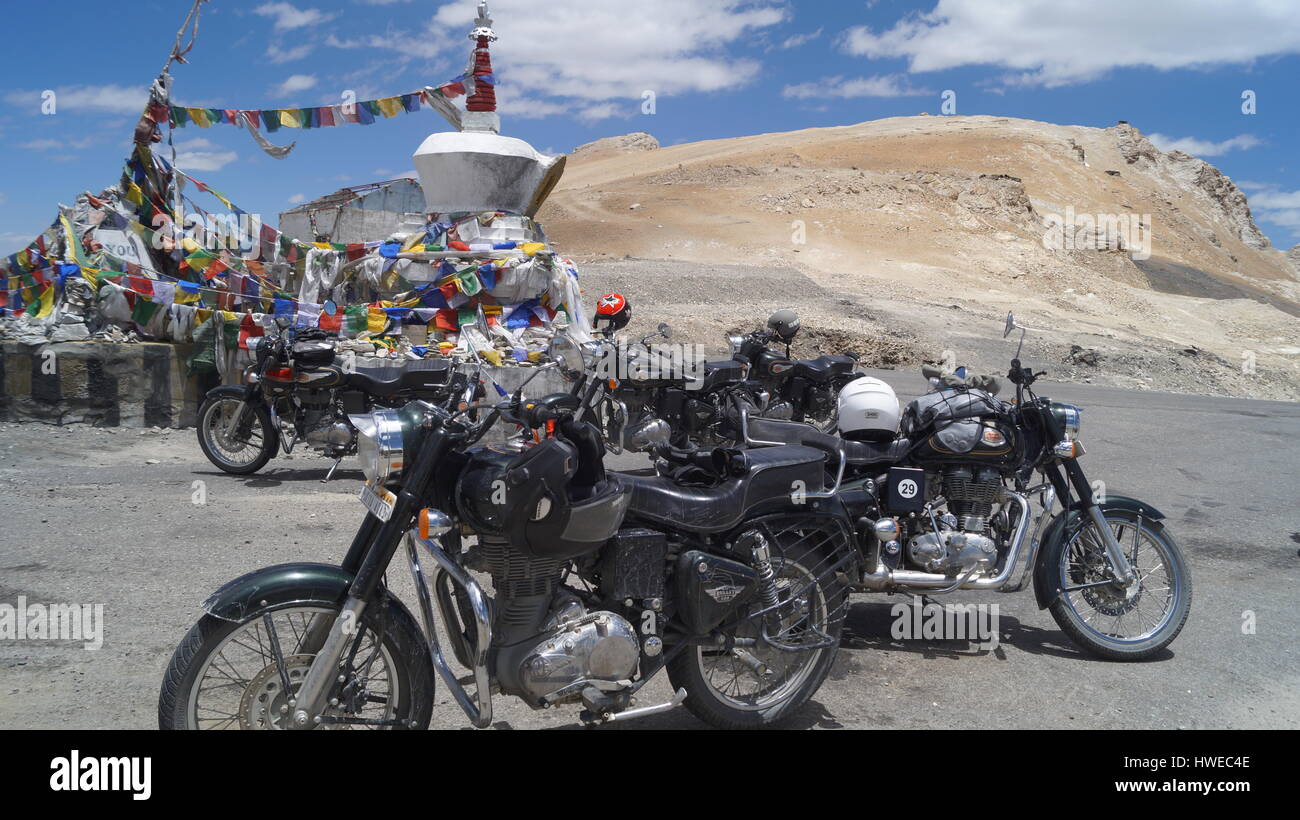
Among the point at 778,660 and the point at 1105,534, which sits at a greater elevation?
the point at 1105,534

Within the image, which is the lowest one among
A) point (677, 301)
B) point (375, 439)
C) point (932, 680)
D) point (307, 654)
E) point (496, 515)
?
point (932, 680)

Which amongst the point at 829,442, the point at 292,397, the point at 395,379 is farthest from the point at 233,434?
the point at 829,442

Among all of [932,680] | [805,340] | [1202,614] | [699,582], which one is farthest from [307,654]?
[805,340]

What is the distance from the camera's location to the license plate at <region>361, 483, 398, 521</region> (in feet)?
9.48

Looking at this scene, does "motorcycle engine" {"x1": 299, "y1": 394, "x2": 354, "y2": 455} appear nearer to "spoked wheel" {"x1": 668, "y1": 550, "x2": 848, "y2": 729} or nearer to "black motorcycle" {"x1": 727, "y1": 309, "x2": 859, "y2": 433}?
"black motorcycle" {"x1": 727, "y1": 309, "x2": 859, "y2": 433}

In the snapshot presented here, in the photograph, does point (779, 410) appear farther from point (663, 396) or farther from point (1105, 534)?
point (1105, 534)

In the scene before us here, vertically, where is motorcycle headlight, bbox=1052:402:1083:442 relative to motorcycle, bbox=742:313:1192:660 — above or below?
above

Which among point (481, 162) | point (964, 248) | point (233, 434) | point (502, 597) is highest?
point (964, 248)

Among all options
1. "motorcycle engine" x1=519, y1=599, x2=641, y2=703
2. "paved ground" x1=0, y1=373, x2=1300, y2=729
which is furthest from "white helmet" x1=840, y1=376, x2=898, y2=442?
"motorcycle engine" x1=519, y1=599, x2=641, y2=703

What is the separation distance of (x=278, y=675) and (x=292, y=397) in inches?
207

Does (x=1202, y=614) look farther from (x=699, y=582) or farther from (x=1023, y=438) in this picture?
(x=699, y=582)

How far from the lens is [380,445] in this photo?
2.86m

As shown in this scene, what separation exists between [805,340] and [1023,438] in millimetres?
13267

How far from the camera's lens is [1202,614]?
17.5 ft
